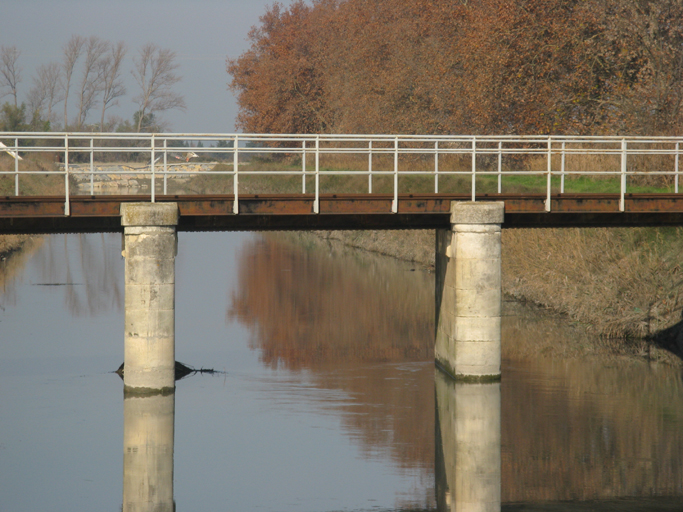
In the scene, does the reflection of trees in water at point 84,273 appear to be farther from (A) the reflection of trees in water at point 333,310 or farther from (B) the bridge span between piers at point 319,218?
(B) the bridge span between piers at point 319,218

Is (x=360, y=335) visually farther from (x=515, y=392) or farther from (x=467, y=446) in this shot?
(x=467, y=446)

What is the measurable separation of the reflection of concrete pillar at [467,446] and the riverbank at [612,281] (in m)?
6.44

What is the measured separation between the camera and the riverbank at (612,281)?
23.2 meters

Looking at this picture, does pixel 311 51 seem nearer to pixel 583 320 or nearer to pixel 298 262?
pixel 298 262

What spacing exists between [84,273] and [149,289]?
23.0 m

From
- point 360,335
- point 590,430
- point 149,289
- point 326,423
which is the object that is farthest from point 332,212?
point 360,335

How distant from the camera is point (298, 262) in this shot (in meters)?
42.5

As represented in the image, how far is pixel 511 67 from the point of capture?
3528 centimetres

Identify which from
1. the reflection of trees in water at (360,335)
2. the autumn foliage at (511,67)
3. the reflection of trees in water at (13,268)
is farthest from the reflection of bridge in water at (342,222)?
the autumn foliage at (511,67)

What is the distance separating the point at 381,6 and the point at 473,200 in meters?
40.3

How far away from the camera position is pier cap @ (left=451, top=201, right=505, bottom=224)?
1788cm

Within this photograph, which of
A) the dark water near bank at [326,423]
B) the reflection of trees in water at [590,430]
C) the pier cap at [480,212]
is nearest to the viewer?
the dark water near bank at [326,423]

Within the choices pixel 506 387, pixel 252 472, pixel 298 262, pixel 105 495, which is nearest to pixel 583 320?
pixel 506 387

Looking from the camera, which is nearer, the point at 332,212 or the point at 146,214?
the point at 146,214
